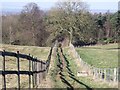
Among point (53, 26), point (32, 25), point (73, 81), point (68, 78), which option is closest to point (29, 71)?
point (73, 81)

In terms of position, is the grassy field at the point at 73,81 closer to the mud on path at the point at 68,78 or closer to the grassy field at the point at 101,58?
the mud on path at the point at 68,78

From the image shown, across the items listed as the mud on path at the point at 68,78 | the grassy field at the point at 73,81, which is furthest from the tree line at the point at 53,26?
the grassy field at the point at 73,81

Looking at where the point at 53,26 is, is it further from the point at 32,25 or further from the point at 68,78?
the point at 68,78

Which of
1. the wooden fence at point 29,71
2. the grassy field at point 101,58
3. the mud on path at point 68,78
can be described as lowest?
the grassy field at point 101,58

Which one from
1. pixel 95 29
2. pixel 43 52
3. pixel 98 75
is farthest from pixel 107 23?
pixel 98 75

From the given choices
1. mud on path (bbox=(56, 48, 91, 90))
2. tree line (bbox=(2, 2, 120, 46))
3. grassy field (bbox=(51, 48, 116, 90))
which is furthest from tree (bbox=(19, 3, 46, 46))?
grassy field (bbox=(51, 48, 116, 90))

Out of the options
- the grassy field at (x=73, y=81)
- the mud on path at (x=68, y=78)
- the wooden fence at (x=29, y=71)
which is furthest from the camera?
the mud on path at (x=68, y=78)

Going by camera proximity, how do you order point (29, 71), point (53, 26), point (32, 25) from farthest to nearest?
point (32, 25)
point (53, 26)
point (29, 71)

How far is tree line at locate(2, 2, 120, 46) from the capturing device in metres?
74.8

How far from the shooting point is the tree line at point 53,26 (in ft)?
245

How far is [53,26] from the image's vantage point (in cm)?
7669

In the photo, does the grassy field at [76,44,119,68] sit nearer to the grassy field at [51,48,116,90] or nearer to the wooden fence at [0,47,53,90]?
Result: the grassy field at [51,48,116,90]

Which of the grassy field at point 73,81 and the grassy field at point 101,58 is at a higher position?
the grassy field at point 73,81

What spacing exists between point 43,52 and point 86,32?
23.6 metres
